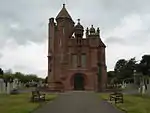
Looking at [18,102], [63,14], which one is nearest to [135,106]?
[18,102]

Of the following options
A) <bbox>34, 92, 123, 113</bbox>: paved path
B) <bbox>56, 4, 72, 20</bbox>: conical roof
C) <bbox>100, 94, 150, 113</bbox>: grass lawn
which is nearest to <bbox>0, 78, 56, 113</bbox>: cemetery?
<bbox>34, 92, 123, 113</bbox>: paved path

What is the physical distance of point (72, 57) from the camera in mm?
74812

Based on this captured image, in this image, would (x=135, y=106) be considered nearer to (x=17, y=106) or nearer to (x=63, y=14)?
(x=17, y=106)

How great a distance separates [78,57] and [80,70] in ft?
9.08

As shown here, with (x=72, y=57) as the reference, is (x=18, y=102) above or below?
below

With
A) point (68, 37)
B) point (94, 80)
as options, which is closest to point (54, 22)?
point (68, 37)

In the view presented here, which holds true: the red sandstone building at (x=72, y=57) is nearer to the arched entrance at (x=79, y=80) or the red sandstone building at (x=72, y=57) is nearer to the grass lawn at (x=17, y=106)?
the arched entrance at (x=79, y=80)

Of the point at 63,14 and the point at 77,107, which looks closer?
the point at 77,107

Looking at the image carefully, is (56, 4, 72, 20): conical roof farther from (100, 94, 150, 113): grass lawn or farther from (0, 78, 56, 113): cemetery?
(100, 94, 150, 113): grass lawn

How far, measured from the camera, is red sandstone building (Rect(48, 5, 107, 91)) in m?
74.6

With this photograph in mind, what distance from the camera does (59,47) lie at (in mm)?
76188

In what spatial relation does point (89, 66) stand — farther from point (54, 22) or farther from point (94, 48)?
point (54, 22)

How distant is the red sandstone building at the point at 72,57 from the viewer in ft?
245

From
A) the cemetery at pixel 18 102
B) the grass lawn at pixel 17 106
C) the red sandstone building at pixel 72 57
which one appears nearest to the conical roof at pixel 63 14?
the red sandstone building at pixel 72 57
